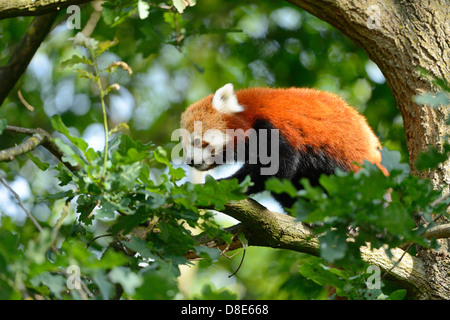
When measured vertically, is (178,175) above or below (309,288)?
above

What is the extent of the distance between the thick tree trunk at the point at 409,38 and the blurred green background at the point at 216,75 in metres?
1.75

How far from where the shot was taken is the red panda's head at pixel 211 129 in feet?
12.3

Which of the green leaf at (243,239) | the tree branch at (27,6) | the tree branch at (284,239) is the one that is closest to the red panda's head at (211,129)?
the tree branch at (284,239)

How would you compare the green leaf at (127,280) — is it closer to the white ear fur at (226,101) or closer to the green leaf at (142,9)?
the green leaf at (142,9)

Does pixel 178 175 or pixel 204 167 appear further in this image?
pixel 204 167

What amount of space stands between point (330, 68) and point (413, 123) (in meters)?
2.94

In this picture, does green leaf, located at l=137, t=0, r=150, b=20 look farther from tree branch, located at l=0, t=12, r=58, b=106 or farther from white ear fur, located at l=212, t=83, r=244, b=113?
tree branch, located at l=0, t=12, r=58, b=106

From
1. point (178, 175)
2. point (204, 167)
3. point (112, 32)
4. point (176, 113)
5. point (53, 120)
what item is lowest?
point (176, 113)

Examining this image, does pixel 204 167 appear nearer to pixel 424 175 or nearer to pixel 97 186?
pixel 424 175

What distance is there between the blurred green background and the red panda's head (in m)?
1.57

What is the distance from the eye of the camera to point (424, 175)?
10.1ft
